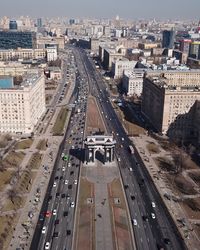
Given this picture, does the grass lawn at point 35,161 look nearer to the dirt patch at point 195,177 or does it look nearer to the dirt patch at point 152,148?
the dirt patch at point 152,148

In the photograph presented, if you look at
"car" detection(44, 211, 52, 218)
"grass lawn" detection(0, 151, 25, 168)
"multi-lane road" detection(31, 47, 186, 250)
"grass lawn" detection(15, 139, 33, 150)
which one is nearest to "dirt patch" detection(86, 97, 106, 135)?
"multi-lane road" detection(31, 47, 186, 250)

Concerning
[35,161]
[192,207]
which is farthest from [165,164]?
[35,161]

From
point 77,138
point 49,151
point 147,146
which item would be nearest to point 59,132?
point 77,138

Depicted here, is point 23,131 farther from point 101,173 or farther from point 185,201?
point 185,201

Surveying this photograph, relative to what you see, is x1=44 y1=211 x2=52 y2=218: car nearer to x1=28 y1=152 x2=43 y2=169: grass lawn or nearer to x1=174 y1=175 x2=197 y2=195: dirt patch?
x1=28 y1=152 x2=43 y2=169: grass lawn

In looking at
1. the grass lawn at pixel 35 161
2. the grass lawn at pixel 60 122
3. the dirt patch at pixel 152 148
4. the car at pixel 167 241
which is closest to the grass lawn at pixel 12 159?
the grass lawn at pixel 35 161
